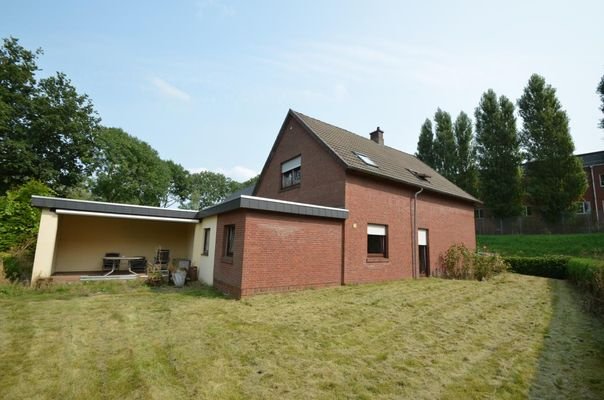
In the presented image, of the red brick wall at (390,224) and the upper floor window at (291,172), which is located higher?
the upper floor window at (291,172)

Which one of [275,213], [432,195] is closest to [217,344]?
[275,213]

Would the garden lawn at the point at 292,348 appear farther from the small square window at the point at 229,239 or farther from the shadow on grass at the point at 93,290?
the small square window at the point at 229,239

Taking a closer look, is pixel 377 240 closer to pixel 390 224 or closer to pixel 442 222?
pixel 390 224

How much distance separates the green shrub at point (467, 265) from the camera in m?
14.0

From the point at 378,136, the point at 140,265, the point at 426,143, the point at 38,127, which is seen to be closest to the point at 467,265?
the point at 378,136

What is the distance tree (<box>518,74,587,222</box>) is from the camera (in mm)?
24078

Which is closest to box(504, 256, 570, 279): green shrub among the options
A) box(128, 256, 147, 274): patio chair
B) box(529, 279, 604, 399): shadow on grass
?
box(529, 279, 604, 399): shadow on grass

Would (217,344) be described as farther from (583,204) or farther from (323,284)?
(583,204)

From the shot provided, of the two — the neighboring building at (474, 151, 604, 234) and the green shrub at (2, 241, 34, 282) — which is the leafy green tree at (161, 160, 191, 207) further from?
the neighboring building at (474, 151, 604, 234)

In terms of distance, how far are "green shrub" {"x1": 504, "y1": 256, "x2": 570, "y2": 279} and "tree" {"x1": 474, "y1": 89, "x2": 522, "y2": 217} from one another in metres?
10.4

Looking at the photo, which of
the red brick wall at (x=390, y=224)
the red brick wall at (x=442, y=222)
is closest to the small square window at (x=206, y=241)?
the red brick wall at (x=390, y=224)

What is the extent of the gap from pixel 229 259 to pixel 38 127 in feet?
79.7

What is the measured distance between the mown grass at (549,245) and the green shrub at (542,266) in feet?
10.1

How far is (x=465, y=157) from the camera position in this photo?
3228 centimetres
